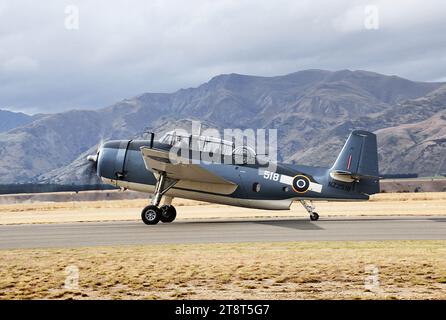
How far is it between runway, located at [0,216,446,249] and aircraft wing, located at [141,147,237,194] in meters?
1.65

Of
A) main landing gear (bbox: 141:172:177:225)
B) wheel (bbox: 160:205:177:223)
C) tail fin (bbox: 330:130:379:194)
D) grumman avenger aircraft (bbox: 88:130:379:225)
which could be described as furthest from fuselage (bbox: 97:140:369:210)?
wheel (bbox: 160:205:177:223)

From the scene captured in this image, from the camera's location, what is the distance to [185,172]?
23.4 meters

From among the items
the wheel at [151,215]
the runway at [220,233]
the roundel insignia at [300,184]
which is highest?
the roundel insignia at [300,184]

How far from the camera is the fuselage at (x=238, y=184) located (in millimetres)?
23953

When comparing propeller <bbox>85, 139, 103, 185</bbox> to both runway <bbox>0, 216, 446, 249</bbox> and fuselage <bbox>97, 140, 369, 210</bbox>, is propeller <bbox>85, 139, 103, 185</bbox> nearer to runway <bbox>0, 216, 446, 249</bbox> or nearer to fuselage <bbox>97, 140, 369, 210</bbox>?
fuselage <bbox>97, 140, 369, 210</bbox>

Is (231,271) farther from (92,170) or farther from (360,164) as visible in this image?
(92,170)

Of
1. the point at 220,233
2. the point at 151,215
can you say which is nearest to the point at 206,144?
the point at 151,215

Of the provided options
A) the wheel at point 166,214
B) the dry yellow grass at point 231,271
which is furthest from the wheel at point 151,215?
the dry yellow grass at point 231,271

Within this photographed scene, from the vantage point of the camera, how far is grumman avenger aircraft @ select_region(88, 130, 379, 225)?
23.8m

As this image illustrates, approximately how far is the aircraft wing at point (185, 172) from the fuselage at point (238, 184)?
42 millimetres

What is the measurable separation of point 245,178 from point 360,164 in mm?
4896

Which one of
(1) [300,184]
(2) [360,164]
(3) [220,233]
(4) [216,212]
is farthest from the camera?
(4) [216,212]

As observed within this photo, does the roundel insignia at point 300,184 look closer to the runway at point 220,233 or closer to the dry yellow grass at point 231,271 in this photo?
the runway at point 220,233
